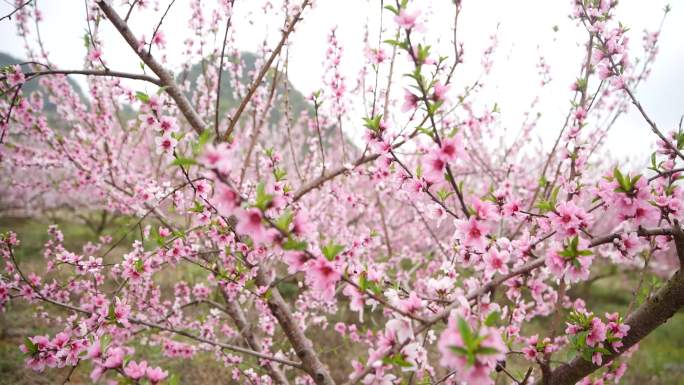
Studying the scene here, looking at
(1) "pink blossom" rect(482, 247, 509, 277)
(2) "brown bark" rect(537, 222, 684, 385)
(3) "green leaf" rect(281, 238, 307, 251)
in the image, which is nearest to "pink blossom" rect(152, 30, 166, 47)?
(3) "green leaf" rect(281, 238, 307, 251)

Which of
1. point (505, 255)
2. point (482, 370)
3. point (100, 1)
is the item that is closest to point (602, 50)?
point (505, 255)

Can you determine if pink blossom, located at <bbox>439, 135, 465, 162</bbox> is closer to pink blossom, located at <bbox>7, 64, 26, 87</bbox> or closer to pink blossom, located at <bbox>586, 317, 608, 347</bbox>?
pink blossom, located at <bbox>586, 317, 608, 347</bbox>

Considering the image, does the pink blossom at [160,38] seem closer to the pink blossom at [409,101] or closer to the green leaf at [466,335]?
the pink blossom at [409,101]

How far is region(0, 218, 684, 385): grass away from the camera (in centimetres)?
557

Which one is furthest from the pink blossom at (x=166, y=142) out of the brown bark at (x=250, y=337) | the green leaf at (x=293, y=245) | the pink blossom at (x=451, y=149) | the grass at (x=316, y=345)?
the grass at (x=316, y=345)

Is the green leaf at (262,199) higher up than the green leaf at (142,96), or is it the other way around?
the green leaf at (142,96)

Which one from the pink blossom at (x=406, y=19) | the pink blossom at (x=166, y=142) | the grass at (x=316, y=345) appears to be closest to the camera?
the pink blossom at (x=406, y=19)

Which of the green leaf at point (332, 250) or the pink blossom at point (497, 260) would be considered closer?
the green leaf at point (332, 250)

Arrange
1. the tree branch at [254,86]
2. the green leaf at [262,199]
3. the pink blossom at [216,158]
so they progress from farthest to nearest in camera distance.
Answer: the tree branch at [254,86], the green leaf at [262,199], the pink blossom at [216,158]

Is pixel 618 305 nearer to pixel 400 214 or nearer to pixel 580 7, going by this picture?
pixel 400 214

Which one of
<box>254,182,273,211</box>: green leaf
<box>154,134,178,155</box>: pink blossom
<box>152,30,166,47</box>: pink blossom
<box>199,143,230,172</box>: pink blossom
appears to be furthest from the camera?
<box>152,30,166,47</box>: pink blossom

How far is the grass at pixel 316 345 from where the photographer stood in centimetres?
557

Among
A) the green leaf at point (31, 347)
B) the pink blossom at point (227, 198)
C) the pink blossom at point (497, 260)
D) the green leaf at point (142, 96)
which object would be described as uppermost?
the green leaf at point (142, 96)

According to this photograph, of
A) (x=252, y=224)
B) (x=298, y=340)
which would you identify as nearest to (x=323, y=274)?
(x=252, y=224)
